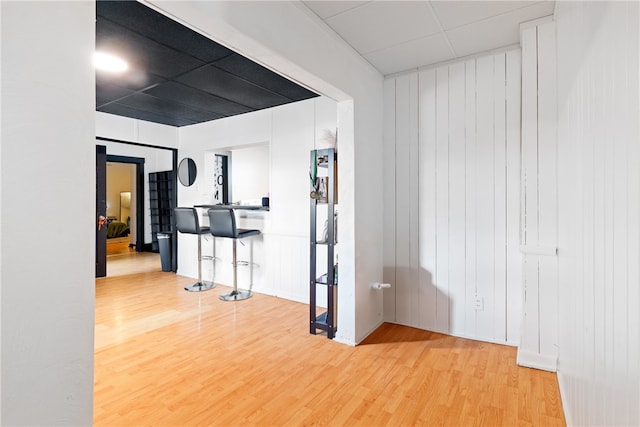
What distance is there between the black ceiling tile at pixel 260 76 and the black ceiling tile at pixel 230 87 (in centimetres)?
10

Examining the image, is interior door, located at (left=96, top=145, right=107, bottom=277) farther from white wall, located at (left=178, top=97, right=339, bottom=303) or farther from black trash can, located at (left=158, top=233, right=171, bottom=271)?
white wall, located at (left=178, top=97, right=339, bottom=303)

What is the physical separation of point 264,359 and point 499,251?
2.13m

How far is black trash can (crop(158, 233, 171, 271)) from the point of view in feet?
18.4

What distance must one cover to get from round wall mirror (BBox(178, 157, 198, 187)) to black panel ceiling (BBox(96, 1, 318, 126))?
0.68m

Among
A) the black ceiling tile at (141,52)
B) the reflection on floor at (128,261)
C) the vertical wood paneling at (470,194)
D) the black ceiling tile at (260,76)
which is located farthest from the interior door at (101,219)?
the vertical wood paneling at (470,194)

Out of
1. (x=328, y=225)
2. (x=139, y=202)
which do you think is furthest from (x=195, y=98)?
(x=139, y=202)

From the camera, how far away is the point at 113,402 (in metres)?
1.99

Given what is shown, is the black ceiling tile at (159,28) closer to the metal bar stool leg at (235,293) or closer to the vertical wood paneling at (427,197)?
the vertical wood paneling at (427,197)

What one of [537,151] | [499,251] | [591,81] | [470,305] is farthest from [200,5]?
[470,305]

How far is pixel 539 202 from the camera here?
246cm

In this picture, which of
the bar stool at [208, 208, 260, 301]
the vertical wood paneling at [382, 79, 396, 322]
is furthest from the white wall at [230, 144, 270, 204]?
the vertical wood paneling at [382, 79, 396, 322]

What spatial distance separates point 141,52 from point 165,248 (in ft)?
12.5

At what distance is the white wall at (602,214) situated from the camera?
83 cm

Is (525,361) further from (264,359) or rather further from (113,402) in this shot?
(113,402)
